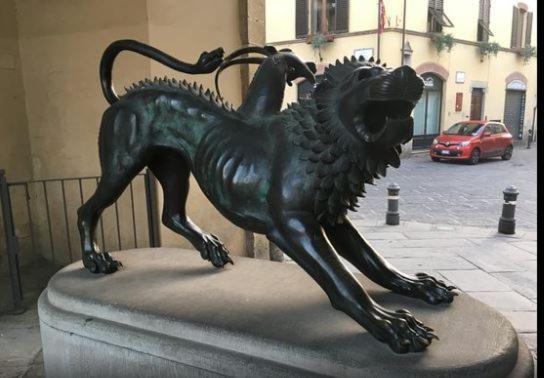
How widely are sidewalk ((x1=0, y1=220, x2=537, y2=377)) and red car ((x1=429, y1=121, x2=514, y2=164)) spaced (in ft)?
26.8

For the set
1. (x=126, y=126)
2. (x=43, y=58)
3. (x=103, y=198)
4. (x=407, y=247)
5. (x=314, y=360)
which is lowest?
(x=407, y=247)

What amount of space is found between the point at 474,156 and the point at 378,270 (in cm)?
1329

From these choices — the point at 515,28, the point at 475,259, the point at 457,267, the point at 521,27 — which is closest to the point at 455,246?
the point at 475,259

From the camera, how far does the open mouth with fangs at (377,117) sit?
140 centimetres

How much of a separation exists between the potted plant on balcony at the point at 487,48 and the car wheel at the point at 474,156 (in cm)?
722

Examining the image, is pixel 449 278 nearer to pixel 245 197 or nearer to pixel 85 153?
pixel 245 197

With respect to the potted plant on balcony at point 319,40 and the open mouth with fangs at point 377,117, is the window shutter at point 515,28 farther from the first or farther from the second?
the open mouth with fangs at point 377,117

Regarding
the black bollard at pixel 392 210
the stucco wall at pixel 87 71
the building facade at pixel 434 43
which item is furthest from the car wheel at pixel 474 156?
the stucco wall at pixel 87 71

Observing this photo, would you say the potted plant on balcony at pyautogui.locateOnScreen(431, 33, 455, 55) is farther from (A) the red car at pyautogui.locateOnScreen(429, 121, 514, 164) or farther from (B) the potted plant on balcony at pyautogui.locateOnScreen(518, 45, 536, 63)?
(B) the potted plant on balcony at pyautogui.locateOnScreen(518, 45, 536, 63)

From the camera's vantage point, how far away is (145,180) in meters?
3.75

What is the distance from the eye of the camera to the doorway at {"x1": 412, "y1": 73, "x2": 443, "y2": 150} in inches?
684

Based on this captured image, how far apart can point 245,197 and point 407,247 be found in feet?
12.9

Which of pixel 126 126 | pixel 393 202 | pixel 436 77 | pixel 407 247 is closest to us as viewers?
pixel 126 126

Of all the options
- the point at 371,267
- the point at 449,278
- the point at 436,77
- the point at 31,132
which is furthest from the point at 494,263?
the point at 436,77
